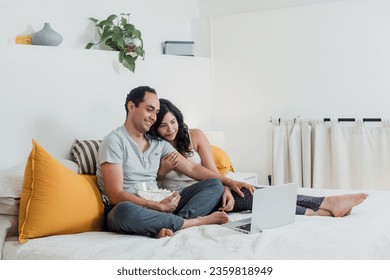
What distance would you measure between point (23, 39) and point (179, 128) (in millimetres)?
1056

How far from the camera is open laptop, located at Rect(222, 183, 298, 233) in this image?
2.16m

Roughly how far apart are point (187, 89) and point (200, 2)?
2.87ft

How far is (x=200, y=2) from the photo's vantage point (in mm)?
4508

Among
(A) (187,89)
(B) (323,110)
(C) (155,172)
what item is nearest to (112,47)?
(A) (187,89)

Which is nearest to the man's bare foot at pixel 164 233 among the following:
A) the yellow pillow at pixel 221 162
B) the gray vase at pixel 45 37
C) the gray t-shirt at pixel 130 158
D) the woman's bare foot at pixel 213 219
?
the woman's bare foot at pixel 213 219

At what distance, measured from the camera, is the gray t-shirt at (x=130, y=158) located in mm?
2543

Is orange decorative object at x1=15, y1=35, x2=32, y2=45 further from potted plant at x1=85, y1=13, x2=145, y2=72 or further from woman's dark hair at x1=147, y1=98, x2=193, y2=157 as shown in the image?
woman's dark hair at x1=147, y1=98, x2=193, y2=157

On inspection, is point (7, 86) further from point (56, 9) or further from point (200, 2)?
point (200, 2)

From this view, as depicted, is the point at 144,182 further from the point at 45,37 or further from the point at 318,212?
the point at 45,37

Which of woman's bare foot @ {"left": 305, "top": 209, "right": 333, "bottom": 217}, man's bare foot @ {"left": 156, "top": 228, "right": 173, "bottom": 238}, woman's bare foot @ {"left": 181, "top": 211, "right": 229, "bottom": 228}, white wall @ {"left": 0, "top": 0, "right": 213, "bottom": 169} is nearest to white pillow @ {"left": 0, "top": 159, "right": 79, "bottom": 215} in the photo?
white wall @ {"left": 0, "top": 0, "right": 213, "bottom": 169}

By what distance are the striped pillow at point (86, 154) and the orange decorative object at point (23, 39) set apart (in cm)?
66

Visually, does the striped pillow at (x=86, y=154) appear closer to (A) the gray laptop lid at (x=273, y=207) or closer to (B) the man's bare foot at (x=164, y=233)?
(B) the man's bare foot at (x=164, y=233)

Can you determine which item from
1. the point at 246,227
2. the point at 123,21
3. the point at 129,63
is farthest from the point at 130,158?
the point at 123,21

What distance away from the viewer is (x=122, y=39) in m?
3.52
